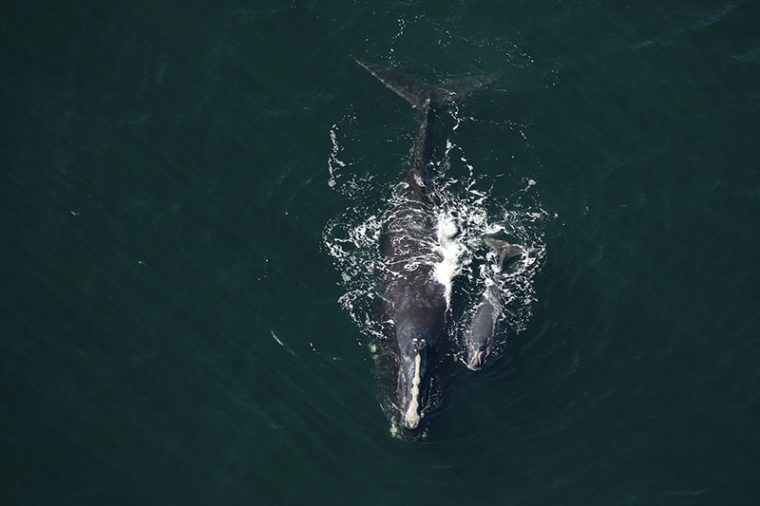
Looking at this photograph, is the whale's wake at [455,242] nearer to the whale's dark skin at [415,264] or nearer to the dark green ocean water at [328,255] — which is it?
the whale's dark skin at [415,264]

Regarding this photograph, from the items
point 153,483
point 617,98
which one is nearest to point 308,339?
point 153,483

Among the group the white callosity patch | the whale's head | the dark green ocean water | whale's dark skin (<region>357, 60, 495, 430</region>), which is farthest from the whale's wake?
the white callosity patch

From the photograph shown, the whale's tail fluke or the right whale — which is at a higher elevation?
the whale's tail fluke

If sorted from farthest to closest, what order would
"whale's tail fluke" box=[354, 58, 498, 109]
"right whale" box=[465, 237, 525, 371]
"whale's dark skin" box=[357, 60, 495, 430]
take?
"whale's tail fluke" box=[354, 58, 498, 109], "right whale" box=[465, 237, 525, 371], "whale's dark skin" box=[357, 60, 495, 430]

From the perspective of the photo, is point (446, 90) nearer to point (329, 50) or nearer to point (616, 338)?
point (329, 50)

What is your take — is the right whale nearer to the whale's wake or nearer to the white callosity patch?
the whale's wake

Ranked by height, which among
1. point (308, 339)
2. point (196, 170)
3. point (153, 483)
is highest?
point (196, 170)

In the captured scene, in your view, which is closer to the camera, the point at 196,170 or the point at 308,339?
the point at 308,339
